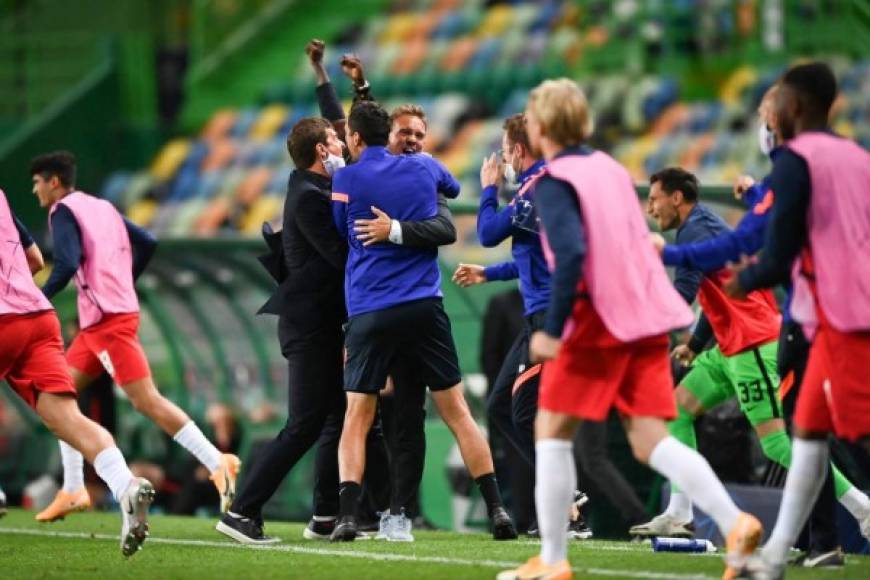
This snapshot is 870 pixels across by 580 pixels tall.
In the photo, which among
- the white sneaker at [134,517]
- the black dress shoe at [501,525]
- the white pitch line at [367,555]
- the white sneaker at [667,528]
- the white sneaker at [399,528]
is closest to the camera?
the white pitch line at [367,555]

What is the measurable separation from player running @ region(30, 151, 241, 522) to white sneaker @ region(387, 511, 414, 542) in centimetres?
129

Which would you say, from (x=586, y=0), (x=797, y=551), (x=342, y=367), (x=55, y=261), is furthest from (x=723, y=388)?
(x=586, y=0)

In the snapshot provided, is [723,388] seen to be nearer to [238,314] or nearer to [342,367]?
[342,367]

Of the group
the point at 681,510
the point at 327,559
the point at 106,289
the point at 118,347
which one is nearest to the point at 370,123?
the point at 327,559

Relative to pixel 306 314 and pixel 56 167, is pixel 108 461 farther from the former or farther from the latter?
pixel 56 167

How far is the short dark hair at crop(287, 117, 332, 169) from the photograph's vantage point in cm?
1013

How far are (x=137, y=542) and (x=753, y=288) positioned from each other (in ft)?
10.6

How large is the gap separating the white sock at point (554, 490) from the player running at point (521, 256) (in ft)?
7.74

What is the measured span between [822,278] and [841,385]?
0.41m

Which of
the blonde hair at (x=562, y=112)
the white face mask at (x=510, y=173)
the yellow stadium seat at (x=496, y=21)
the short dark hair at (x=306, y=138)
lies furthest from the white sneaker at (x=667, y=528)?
the yellow stadium seat at (x=496, y=21)

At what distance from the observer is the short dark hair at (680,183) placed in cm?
1007

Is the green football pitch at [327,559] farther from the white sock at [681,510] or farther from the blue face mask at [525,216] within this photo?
the blue face mask at [525,216]

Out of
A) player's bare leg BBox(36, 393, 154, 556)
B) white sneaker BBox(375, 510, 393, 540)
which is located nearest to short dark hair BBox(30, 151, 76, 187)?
player's bare leg BBox(36, 393, 154, 556)

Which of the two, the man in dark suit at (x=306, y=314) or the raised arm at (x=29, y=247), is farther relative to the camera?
the raised arm at (x=29, y=247)
